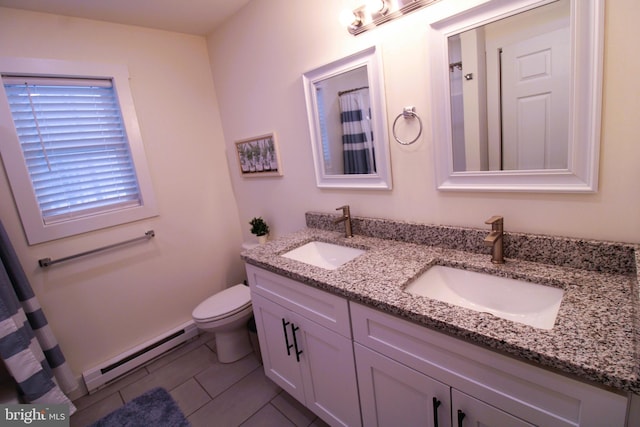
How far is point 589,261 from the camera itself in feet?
3.14

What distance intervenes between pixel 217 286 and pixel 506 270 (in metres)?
2.14

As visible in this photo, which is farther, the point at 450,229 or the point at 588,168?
the point at 450,229

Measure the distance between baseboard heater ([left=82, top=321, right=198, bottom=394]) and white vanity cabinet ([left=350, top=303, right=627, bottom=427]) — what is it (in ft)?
5.44

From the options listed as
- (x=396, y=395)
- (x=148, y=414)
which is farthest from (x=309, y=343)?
(x=148, y=414)

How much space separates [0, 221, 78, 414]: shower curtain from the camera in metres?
1.36

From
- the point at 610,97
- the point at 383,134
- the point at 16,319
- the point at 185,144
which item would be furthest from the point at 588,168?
the point at 16,319

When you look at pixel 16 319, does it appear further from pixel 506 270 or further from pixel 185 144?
pixel 506 270

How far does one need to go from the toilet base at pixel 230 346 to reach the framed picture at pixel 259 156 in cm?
111

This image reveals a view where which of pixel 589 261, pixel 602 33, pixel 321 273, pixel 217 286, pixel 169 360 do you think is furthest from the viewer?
pixel 217 286

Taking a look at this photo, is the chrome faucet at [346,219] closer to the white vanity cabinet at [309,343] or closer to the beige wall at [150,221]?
the white vanity cabinet at [309,343]

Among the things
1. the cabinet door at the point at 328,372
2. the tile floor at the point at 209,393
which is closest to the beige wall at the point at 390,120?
the cabinet door at the point at 328,372

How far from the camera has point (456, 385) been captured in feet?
2.77

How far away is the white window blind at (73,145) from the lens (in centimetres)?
167

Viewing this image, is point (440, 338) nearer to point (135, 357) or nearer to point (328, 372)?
point (328, 372)
